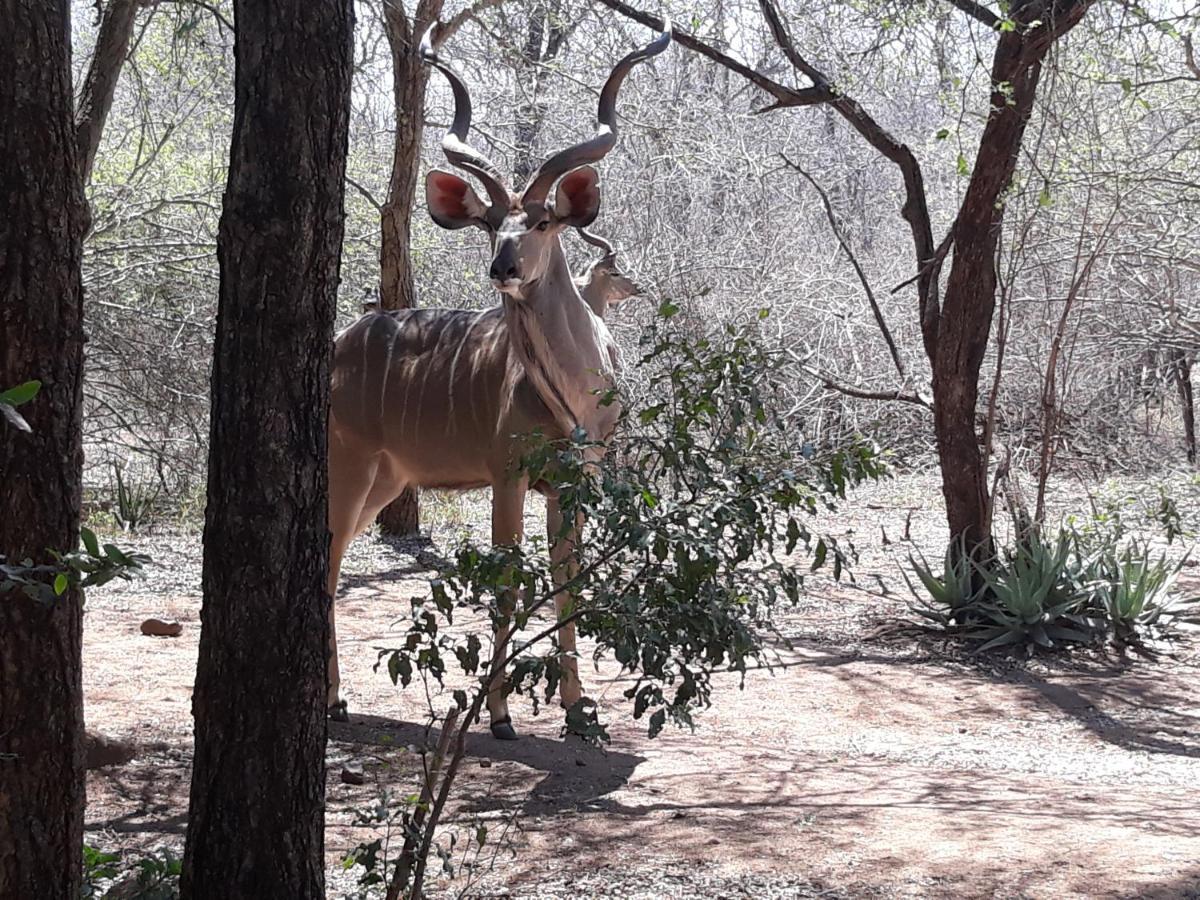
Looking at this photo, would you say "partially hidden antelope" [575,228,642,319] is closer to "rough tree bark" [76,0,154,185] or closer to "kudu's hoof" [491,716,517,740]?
"kudu's hoof" [491,716,517,740]

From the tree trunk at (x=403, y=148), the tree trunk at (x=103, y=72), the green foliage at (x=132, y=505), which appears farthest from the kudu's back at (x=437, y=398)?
the green foliage at (x=132, y=505)

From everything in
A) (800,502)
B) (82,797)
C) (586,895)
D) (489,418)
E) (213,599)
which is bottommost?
(586,895)

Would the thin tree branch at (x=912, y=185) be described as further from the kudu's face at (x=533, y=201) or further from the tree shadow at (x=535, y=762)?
the tree shadow at (x=535, y=762)

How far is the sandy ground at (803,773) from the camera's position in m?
3.93

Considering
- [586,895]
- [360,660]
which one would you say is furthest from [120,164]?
[586,895]

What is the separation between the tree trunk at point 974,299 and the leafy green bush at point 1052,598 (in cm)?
26

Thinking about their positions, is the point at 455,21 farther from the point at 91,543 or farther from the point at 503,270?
the point at 91,543

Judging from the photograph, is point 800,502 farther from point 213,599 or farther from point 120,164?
point 120,164

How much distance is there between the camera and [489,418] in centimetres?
605

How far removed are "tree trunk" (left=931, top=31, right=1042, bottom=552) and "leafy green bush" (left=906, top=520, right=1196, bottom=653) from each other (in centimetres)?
26

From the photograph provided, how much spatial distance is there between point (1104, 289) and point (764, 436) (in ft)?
32.4

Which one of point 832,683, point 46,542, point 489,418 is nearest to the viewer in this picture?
point 46,542

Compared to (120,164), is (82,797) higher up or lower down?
lower down

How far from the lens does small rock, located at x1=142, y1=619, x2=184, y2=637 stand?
767 cm
